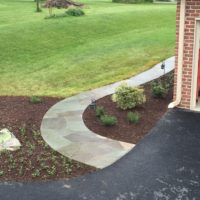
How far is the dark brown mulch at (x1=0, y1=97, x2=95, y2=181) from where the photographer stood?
8078 mm

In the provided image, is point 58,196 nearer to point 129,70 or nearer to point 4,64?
point 129,70

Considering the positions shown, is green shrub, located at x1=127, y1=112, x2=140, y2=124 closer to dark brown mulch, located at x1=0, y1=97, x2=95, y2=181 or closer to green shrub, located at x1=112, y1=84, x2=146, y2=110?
green shrub, located at x1=112, y1=84, x2=146, y2=110

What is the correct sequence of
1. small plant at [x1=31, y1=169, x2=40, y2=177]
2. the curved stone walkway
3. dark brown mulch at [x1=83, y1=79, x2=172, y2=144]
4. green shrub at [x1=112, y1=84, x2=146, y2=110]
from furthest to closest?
1. green shrub at [x1=112, y1=84, x2=146, y2=110]
2. dark brown mulch at [x1=83, y1=79, x2=172, y2=144]
3. the curved stone walkway
4. small plant at [x1=31, y1=169, x2=40, y2=177]

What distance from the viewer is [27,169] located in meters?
8.29

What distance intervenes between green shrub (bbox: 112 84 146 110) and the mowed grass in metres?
2.50

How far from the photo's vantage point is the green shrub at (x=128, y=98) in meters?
11.4

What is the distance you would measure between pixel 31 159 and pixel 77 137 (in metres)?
1.42

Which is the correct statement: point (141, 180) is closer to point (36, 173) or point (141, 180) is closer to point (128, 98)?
point (36, 173)

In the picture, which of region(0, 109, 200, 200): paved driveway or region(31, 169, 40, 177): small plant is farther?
region(31, 169, 40, 177): small plant

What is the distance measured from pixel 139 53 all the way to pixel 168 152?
11.9 meters

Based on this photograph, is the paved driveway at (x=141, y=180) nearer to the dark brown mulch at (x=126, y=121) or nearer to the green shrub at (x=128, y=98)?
the dark brown mulch at (x=126, y=121)

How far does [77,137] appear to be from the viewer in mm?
9727

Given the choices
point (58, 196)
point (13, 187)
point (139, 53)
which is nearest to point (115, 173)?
point (58, 196)

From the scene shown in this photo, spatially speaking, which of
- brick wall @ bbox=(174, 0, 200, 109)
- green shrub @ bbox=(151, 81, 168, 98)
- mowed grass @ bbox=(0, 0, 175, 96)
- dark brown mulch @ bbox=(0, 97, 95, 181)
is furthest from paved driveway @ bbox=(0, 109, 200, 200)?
mowed grass @ bbox=(0, 0, 175, 96)
